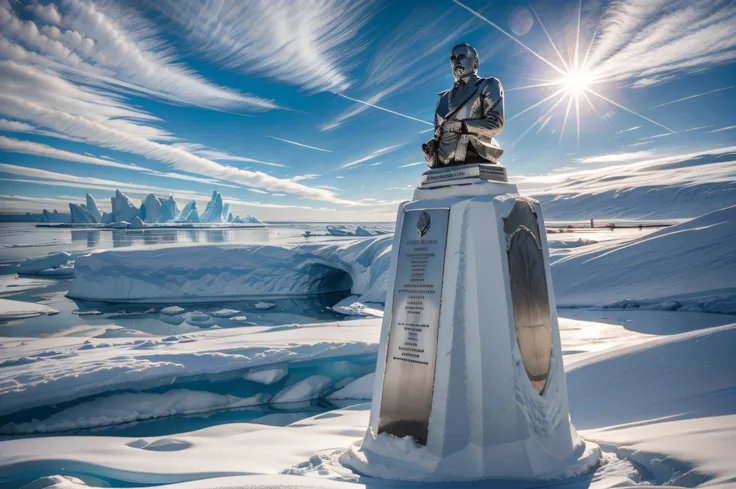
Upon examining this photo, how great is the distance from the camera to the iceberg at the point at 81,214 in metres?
77.2

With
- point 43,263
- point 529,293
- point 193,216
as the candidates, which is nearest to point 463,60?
point 529,293

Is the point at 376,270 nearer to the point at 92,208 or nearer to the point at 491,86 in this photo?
the point at 491,86

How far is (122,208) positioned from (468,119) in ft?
272

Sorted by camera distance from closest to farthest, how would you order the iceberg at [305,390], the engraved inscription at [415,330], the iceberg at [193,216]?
1. the engraved inscription at [415,330]
2. the iceberg at [305,390]
3. the iceberg at [193,216]

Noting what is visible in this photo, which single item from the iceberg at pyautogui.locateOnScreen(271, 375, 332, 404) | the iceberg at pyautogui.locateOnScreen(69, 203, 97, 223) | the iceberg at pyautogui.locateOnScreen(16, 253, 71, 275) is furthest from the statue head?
the iceberg at pyautogui.locateOnScreen(69, 203, 97, 223)

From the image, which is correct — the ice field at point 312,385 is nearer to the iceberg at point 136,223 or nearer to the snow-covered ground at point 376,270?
the snow-covered ground at point 376,270

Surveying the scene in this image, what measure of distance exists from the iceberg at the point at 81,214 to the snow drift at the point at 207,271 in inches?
2826

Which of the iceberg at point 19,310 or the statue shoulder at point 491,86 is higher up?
the statue shoulder at point 491,86

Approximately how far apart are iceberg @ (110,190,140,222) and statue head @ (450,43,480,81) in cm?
8114

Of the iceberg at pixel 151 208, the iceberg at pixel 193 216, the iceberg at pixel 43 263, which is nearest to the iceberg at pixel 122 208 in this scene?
the iceberg at pixel 151 208

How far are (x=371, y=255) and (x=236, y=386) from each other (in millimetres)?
11837

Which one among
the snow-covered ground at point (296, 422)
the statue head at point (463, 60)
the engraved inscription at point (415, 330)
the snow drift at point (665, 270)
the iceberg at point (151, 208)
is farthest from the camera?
the iceberg at point (151, 208)

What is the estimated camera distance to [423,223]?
2957 mm

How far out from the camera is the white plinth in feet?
8.32
